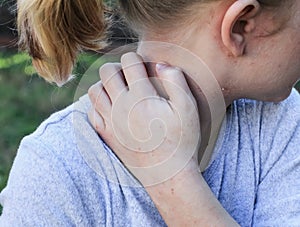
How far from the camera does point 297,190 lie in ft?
5.91

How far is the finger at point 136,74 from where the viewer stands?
1677 mm

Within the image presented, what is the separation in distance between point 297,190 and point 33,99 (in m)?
2.83

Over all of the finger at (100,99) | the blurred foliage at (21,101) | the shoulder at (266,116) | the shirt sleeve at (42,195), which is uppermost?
the finger at (100,99)

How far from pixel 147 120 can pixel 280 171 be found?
38cm

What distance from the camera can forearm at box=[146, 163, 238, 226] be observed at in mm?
1646

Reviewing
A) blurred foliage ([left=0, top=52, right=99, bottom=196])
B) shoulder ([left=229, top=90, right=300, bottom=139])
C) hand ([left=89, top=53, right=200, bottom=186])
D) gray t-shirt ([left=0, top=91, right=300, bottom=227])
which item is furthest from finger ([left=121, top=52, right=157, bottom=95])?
blurred foliage ([left=0, top=52, right=99, bottom=196])

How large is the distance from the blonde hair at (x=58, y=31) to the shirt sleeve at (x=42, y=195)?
0.25 metres

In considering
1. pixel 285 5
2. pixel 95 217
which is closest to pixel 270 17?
pixel 285 5

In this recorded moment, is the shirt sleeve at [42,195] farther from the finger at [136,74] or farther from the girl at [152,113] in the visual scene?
the finger at [136,74]

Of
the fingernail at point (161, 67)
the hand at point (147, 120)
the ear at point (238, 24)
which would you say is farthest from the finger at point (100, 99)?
the ear at point (238, 24)

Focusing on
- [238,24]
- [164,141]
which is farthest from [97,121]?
[238,24]

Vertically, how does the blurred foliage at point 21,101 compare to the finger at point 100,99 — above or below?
below

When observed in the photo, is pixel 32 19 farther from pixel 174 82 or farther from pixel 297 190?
pixel 297 190

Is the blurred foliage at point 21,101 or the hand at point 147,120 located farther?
the blurred foliage at point 21,101
